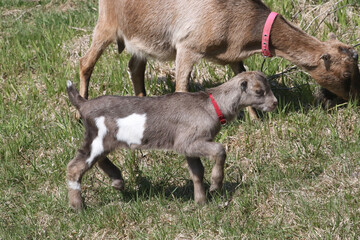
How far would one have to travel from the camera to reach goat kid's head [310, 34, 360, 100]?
254 inches

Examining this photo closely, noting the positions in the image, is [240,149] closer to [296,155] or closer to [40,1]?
[296,155]

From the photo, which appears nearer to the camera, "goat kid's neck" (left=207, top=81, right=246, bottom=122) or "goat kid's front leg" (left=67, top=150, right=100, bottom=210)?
"goat kid's front leg" (left=67, top=150, right=100, bottom=210)

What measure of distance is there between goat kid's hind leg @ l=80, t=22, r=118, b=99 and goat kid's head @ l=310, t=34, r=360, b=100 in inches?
97.1

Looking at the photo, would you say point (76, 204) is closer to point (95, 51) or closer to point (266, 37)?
point (95, 51)

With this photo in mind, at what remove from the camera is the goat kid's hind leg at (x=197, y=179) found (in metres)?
5.28

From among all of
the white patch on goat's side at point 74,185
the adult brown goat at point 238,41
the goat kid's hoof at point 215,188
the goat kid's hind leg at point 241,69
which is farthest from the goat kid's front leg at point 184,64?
the white patch on goat's side at point 74,185

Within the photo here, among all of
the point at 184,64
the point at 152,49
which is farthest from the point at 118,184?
the point at 152,49

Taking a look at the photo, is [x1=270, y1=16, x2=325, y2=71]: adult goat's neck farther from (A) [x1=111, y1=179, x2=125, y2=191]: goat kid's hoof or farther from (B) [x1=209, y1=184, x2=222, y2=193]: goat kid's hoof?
(A) [x1=111, y1=179, x2=125, y2=191]: goat kid's hoof

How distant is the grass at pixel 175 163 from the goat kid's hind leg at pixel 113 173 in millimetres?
137

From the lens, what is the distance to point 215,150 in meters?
5.02

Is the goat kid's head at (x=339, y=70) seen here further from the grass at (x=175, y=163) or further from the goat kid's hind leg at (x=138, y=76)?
the goat kid's hind leg at (x=138, y=76)

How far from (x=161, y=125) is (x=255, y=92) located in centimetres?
91

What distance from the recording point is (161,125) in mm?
5211

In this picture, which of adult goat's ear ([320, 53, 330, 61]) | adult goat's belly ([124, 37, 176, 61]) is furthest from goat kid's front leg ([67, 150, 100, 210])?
adult goat's ear ([320, 53, 330, 61])
